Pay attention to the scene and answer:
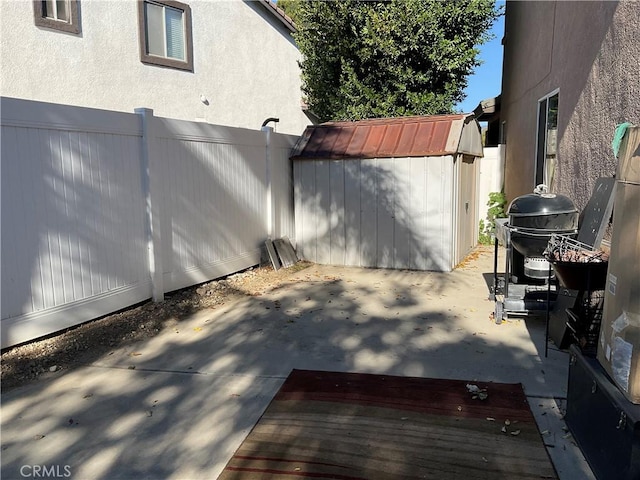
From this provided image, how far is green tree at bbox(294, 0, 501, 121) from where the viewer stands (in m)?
10.5

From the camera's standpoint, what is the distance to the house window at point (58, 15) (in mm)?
7035

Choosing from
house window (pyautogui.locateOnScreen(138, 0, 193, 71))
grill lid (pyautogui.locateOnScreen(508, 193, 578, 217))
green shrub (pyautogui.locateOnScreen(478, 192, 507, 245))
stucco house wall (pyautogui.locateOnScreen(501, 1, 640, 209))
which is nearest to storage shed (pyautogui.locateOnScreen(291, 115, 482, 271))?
stucco house wall (pyautogui.locateOnScreen(501, 1, 640, 209))

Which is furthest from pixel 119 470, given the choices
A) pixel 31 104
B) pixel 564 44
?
pixel 564 44

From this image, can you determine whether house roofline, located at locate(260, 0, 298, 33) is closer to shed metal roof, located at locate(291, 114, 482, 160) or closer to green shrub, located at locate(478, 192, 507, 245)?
shed metal roof, located at locate(291, 114, 482, 160)

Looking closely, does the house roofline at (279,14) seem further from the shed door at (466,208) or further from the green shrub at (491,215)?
the green shrub at (491,215)

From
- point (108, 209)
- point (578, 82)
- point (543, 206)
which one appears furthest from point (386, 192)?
point (108, 209)

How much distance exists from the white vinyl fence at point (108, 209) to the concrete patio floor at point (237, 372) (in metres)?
0.73

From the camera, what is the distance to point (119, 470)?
2693 mm

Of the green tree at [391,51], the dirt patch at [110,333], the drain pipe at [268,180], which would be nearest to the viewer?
the dirt patch at [110,333]

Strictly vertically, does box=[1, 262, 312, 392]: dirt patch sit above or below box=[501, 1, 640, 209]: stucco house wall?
below

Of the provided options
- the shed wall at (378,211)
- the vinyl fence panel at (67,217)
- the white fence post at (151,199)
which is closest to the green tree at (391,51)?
the shed wall at (378,211)

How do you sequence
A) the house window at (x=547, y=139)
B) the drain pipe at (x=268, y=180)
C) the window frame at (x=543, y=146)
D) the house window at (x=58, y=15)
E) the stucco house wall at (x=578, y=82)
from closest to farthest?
the stucco house wall at (x=578, y=82)
the house window at (x=547, y=139)
the house window at (x=58, y=15)
the window frame at (x=543, y=146)
the drain pipe at (x=268, y=180)

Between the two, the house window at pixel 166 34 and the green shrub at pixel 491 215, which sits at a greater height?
the house window at pixel 166 34

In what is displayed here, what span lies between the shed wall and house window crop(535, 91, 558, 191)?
144cm
